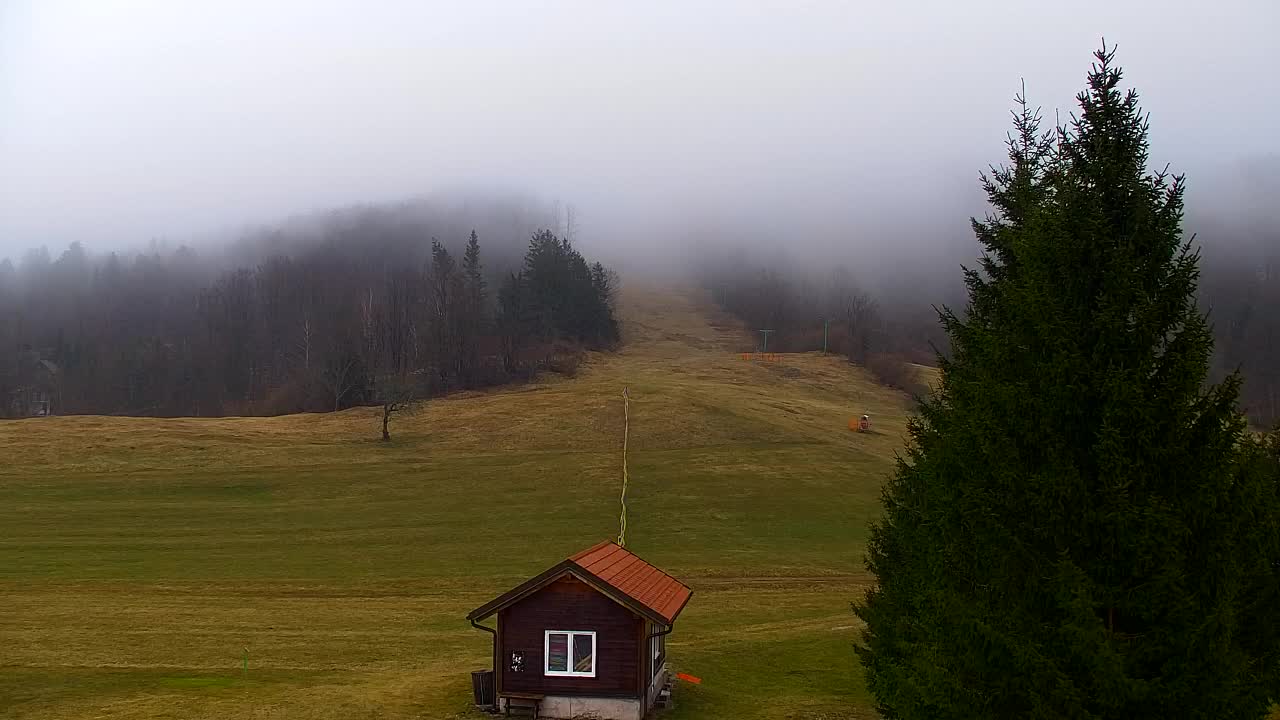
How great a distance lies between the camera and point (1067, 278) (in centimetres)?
1230

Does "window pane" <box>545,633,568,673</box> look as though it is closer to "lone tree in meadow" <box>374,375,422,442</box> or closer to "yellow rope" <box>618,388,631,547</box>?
"yellow rope" <box>618,388,631,547</box>

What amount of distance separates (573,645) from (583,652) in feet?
1.08

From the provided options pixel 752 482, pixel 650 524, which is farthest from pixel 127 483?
pixel 752 482

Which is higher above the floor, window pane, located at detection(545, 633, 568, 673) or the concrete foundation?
window pane, located at detection(545, 633, 568, 673)

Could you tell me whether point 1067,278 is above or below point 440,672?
above

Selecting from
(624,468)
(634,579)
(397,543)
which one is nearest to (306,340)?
(624,468)

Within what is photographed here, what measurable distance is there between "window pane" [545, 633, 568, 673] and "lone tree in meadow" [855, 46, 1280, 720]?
13499 mm

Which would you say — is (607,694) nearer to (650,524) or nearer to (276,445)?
(650,524)

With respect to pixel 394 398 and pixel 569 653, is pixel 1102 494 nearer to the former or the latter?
pixel 569 653

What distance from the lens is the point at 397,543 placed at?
2030 inches

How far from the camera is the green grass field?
93.4 ft

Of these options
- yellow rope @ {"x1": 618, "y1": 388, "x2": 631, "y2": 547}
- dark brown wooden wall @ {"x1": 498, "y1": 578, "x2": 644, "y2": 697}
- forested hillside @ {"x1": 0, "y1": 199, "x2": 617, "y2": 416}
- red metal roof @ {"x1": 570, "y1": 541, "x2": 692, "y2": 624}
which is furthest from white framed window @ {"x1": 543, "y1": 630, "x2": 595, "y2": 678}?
forested hillside @ {"x1": 0, "y1": 199, "x2": 617, "y2": 416}

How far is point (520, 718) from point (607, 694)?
→ 2.40 meters

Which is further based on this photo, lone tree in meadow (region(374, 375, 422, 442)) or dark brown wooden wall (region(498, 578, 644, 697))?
lone tree in meadow (region(374, 375, 422, 442))
